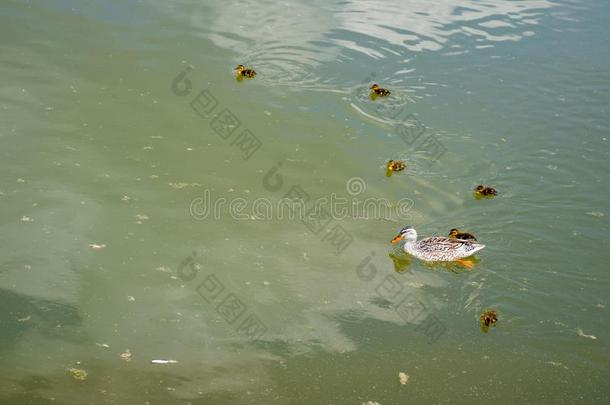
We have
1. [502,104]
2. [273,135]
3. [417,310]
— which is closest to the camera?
[417,310]

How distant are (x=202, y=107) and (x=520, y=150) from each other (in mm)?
4117

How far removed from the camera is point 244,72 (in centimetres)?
951

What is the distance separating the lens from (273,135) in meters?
8.48

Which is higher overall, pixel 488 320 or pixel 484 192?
pixel 484 192

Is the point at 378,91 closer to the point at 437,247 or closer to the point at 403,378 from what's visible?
the point at 437,247

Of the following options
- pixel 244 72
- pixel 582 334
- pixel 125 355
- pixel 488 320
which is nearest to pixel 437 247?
pixel 488 320

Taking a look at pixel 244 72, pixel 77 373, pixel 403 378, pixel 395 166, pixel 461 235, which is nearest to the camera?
pixel 77 373

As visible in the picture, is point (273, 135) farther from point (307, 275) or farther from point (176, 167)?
point (307, 275)

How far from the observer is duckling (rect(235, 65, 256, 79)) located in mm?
9492

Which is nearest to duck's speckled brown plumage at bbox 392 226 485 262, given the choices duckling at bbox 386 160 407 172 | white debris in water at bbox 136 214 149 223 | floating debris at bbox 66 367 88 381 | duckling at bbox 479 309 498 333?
duckling at bbox 479 309 498 333

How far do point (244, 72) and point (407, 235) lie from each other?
13.0 ft

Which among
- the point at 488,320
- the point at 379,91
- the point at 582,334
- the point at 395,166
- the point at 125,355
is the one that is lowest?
the point at 582,334

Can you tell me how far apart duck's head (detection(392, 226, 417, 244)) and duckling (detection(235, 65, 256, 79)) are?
12.5ft

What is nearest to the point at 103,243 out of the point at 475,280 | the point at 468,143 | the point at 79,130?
the point at 79,130
